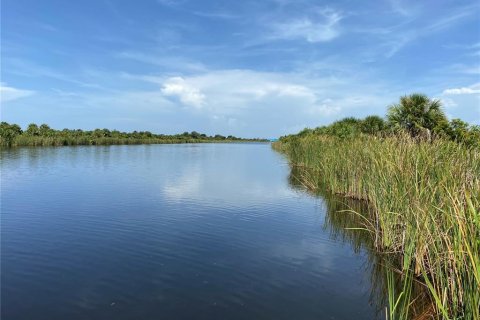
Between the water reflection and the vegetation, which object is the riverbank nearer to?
the vegetation

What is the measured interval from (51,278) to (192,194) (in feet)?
30.3

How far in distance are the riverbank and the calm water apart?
898 mm

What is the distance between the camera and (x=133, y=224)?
33.8 feet

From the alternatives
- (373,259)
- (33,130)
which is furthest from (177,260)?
(33,130)

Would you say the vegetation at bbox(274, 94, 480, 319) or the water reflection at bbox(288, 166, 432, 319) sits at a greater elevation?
the vegetation at bbox(274, 94, 480, 319)

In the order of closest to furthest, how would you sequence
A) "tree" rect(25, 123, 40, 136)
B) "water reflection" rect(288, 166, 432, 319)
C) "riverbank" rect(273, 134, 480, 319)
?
"riverbank" rect(273, 134, 480, 319) → "water reflection" rect(288, 166, 432, 319) → "tree" rect(25, 123, 40, 136)

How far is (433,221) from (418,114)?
20.6m

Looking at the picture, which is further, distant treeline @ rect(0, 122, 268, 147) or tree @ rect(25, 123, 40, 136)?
tree @ rect(25, 123, 40, 136)

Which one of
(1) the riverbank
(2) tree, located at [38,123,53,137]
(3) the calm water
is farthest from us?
(2) tree, located at [38,123,53,137]

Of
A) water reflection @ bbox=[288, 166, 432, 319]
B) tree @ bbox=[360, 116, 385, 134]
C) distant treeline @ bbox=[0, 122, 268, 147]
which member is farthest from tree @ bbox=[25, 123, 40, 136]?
water reflection @ bbox=[288, 166, 432, 319]

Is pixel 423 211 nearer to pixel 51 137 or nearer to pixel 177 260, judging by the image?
pixel 177 260

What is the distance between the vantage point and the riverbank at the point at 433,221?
3932 millimetres

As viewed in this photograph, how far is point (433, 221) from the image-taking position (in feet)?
15.7

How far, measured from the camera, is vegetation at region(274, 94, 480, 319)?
4008 mm
